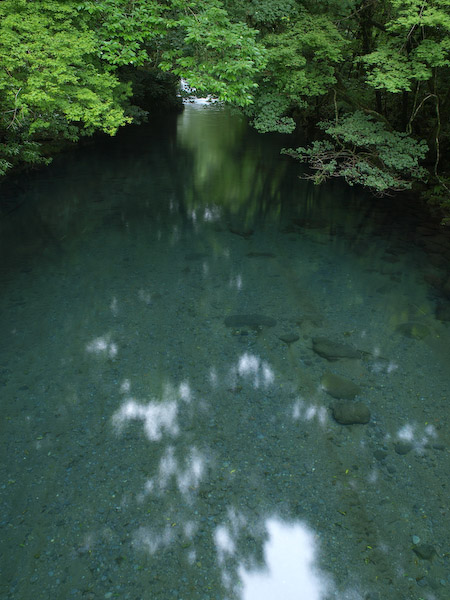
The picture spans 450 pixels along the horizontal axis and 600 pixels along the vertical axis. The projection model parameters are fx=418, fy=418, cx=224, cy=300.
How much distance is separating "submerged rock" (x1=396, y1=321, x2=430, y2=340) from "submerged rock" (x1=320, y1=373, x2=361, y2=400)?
1.91 m

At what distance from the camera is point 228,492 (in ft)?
14.8

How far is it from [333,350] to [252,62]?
212 inches

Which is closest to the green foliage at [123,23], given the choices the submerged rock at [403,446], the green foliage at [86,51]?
the green foliage at [86,51]

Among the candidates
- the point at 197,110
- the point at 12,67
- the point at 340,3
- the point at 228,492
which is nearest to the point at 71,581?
the point at 228,492

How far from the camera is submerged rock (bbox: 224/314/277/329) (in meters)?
7.39

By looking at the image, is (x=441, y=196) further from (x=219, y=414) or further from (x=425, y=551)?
(x=425, y=551)

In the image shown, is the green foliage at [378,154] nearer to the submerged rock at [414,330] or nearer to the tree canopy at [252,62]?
the tree canopy at [252,62]

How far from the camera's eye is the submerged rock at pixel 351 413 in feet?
17.8

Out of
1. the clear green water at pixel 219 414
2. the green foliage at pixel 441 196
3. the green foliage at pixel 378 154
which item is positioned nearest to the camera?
the clear green water at pixel 219 414

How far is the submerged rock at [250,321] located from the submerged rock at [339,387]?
1.57 meters

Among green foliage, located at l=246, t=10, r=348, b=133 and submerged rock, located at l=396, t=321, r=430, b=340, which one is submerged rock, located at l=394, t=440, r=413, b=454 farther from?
green foliage, located at l=246, t=10, r=348, b=133

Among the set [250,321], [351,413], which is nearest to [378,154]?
[250,321]

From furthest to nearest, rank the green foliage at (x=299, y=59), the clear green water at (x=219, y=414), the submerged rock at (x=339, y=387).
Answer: the green foliage at (x=299, y=59), the submerged rock at (x=339, y=387), the clear green water at (x=219, y=414)

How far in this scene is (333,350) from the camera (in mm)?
6781
